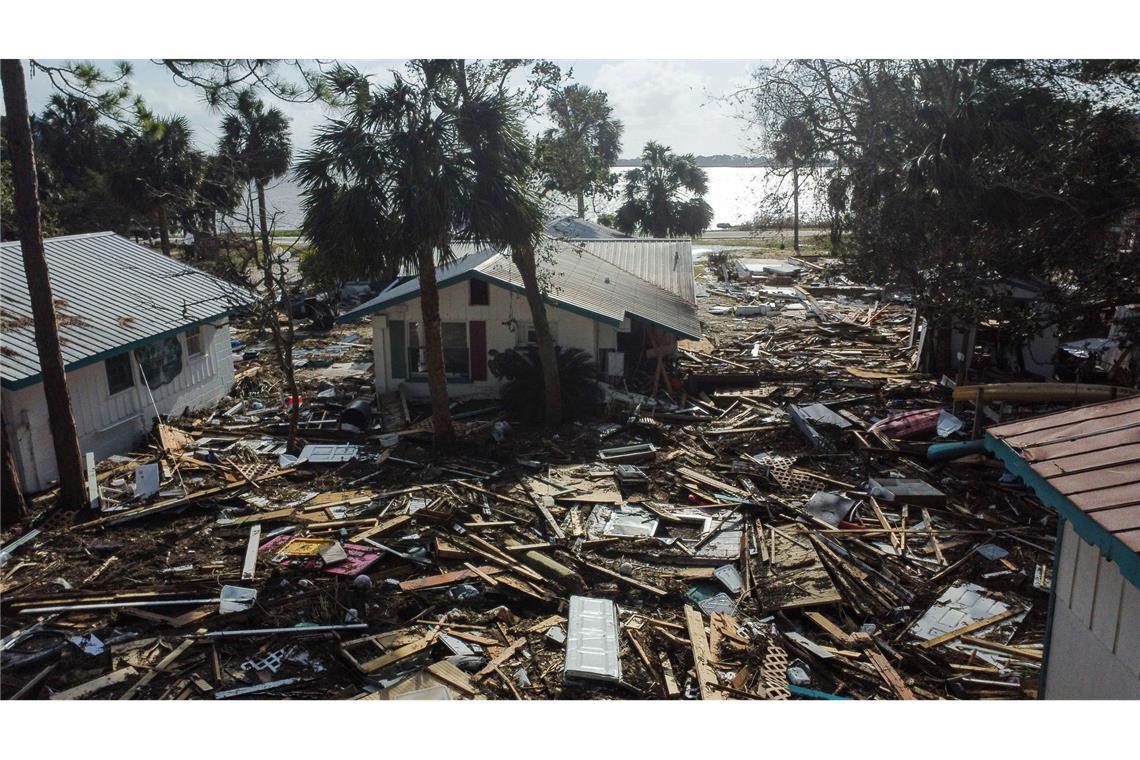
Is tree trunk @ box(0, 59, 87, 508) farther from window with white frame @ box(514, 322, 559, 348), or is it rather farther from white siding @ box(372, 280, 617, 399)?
window with white frame @ box(514, 322, 559, 348)

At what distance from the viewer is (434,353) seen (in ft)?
53.2

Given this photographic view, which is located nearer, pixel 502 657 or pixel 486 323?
pixel 502 657

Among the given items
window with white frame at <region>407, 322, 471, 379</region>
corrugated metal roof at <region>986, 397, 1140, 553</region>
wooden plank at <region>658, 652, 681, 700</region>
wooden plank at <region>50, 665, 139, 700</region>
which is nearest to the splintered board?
wooden plank at <region>658, 652, 681, 700</region>

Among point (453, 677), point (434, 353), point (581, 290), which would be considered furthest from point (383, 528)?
point (581, 290)

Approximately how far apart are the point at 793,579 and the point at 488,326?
11730 mm

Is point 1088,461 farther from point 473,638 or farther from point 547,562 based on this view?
point 547,562

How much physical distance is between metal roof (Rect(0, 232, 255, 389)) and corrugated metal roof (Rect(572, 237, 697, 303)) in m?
12.6

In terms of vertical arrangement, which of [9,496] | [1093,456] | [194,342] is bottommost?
[9,496]

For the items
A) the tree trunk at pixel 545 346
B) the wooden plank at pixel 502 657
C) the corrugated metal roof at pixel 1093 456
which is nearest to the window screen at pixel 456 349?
the tree trunk at pixel 545 346

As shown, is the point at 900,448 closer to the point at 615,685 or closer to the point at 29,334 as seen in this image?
the point at 615,685

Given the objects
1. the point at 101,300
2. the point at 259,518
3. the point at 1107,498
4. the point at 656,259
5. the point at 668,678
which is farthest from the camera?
the point at 656,259

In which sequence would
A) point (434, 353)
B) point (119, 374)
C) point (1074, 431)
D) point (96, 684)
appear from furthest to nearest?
point (119, 374)
point (434, 353)
point (96, 684)
point (1074, 431)

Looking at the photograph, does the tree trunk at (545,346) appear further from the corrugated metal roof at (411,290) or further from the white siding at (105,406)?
the white siding at (105,406)

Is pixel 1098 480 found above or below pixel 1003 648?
above
